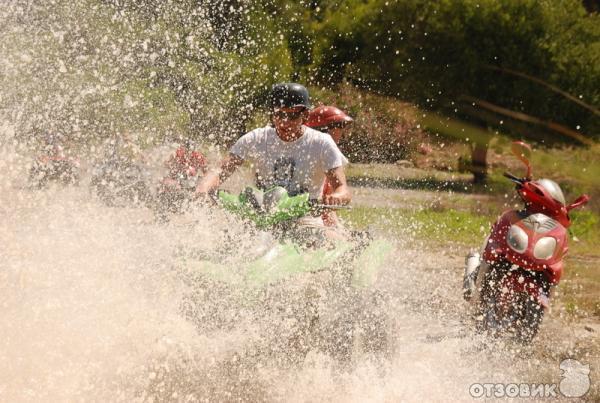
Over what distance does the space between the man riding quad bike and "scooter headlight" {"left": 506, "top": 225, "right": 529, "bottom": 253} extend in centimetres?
77

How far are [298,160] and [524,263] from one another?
1.60 meters

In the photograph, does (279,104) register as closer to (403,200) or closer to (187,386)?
(187,386)

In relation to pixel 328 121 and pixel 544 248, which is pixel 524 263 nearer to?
pixel 544 248

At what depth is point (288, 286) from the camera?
407 cm

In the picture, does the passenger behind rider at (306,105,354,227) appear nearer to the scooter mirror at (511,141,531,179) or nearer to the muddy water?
the muddy water

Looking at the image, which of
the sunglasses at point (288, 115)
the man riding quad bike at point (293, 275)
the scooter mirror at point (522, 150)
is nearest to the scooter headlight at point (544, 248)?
the man riding quad bike at point (293, 275)

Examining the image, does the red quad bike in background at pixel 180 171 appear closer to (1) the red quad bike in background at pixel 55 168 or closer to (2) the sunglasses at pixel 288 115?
(1) the red quad bike in background at pixel 55 168

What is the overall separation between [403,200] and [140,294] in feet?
35.7

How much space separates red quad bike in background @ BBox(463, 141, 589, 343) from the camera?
4.67 m

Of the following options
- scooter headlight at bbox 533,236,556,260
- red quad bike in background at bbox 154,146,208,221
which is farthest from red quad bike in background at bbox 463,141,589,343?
red quad bike in background at bbox 154,146,208,221

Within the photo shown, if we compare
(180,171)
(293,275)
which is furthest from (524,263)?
(180,171)

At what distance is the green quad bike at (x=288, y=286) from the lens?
399 cm

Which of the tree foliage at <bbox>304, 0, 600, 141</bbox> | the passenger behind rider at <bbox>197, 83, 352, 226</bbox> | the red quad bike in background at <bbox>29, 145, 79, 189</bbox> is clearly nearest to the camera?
the tree foliage at <bbox>304, 0, 600, 141</bbox>

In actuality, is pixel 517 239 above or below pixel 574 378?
above
